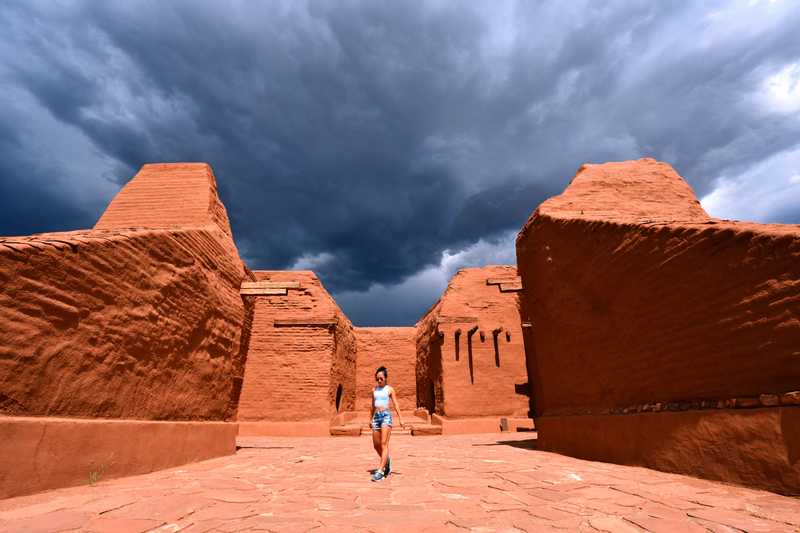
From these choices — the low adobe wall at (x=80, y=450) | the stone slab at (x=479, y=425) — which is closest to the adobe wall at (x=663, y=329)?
the low adobe wall at (x=80, y=450)

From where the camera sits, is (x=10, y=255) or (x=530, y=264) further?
(x=530, y=264)

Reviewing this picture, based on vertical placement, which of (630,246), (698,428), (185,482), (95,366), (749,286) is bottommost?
(185,482)

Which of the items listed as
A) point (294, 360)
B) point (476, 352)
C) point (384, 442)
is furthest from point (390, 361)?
point (384, 442)

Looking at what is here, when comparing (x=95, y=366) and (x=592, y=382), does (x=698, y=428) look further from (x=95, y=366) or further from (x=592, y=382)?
(x=95, y=366)

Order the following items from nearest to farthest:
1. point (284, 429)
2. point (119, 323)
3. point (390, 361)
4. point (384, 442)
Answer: point (119, 323) → point (384, 442) → point (284, 429) → point (390, 361)

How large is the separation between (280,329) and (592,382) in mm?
12766

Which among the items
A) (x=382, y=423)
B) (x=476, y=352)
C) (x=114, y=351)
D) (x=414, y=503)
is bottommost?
(x=414, y=503)

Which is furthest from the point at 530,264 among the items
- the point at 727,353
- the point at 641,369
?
the point at 727,353

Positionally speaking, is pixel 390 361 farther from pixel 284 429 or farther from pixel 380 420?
pixel 380 420

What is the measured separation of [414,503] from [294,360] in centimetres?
1299

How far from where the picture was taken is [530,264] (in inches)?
354

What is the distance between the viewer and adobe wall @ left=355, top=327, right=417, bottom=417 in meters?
21.9

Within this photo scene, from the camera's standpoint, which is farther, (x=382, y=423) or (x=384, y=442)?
(x=382, y=423)

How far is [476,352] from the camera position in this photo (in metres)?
16.7
